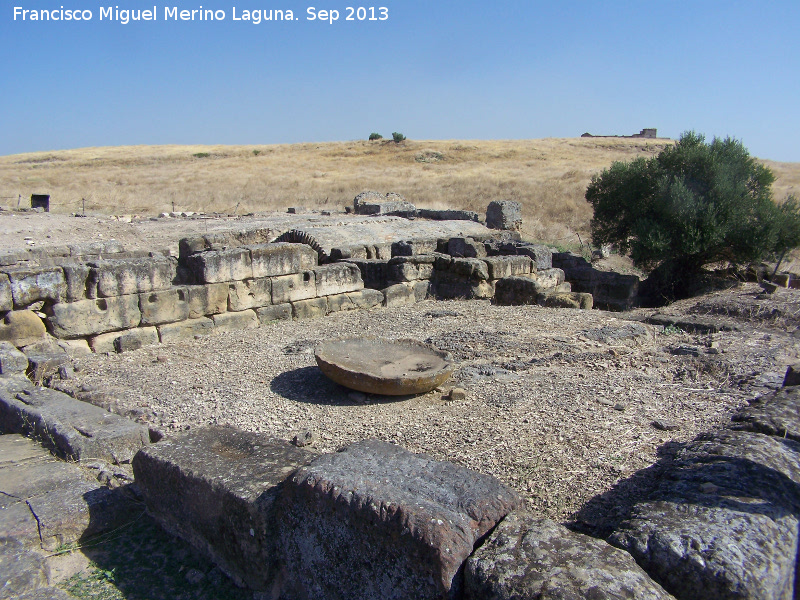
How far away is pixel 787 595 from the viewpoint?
103 inches

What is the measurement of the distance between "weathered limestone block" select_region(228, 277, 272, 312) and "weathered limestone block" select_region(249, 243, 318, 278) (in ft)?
0.47

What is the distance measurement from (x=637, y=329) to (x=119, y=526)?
6.70 meters

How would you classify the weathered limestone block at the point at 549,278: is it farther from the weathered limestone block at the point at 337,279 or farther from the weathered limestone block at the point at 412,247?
the weathered limestone block at the point at 337,279

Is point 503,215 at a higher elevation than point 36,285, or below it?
higher

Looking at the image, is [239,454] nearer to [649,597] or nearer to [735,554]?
A: [649,597]

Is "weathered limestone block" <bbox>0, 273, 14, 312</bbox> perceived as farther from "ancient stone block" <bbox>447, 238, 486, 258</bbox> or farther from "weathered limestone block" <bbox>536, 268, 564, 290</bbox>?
"weathered limestone block" <bbox>536, 268, 564, 290</bbox>

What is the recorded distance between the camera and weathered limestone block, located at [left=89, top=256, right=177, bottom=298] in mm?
7922

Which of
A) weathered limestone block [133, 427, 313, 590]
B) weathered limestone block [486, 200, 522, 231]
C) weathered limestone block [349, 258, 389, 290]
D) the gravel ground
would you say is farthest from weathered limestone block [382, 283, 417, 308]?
weathered limestone block [486, 200, 522, 231]

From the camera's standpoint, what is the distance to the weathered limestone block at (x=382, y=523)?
2.59 m

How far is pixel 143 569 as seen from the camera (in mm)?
3547

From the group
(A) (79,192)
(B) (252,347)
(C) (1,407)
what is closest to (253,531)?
(C) (1,407)

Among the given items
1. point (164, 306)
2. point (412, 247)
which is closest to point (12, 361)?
point (164, 306)

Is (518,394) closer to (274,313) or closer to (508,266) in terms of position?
(274,313)

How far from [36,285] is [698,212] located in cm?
1399
